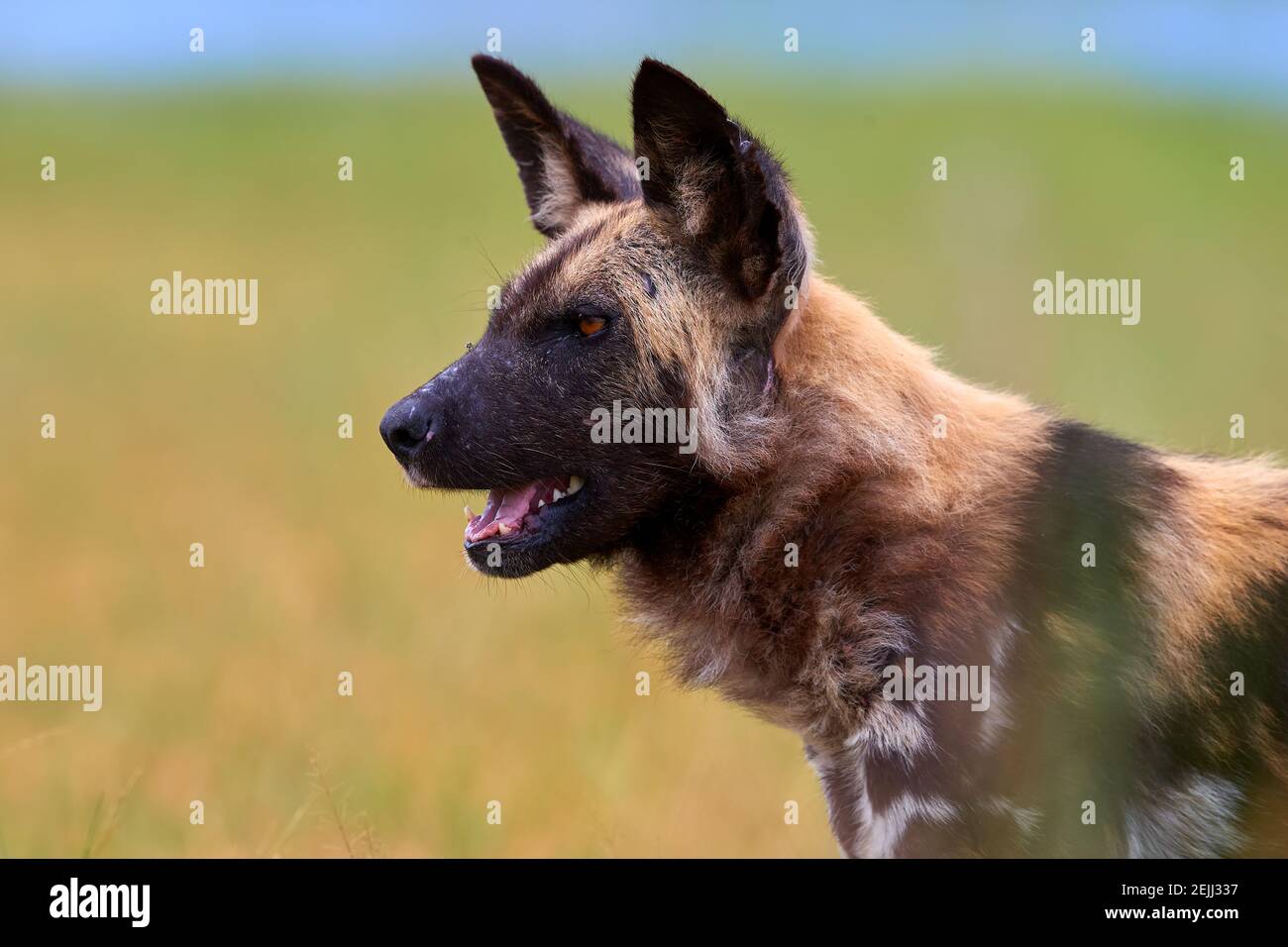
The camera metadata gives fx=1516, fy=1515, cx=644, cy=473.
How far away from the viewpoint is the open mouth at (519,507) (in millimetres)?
6004

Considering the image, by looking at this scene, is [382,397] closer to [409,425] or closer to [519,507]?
[519,507]

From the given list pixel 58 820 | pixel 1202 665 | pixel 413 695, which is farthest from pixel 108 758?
pixel 1202 665

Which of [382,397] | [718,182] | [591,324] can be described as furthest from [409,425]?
[382,397]

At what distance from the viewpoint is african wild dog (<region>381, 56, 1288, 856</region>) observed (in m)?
5.30

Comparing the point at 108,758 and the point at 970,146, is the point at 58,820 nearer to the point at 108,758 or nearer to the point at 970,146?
the point at 108,758

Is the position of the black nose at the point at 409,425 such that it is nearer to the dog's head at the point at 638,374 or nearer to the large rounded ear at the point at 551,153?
the dog's head at the point at 638,374

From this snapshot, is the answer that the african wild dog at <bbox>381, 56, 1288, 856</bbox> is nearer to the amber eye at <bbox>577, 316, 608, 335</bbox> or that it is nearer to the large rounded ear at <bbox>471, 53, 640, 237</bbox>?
the amber eye at <bbox>577, 316, 608, 335</bbox>

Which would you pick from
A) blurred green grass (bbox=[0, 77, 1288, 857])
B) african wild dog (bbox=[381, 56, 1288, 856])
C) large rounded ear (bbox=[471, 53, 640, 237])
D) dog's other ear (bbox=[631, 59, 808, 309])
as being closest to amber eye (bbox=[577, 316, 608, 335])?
african wild dog (bbox=[381, 56, 1288, 856])

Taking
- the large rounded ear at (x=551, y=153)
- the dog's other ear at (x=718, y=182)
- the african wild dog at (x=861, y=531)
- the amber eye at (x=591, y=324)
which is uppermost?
the large rounded ear at (x=551, y=153)

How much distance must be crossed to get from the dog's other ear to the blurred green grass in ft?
5.19

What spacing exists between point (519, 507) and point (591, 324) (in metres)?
0.80

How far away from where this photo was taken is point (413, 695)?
10664mm

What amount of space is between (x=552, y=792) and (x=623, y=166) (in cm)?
391

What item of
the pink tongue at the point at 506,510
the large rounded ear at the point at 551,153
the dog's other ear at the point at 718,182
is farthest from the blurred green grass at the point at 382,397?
the dog's other ear at the point at 718,182
